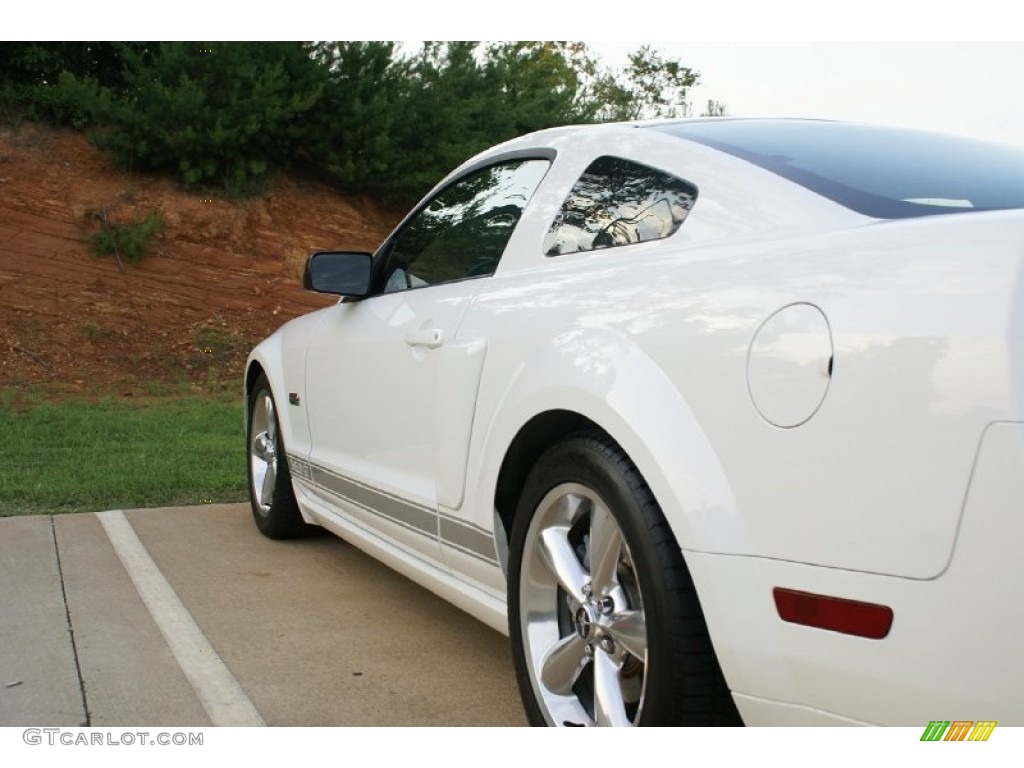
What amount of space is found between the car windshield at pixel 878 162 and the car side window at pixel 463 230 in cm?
58

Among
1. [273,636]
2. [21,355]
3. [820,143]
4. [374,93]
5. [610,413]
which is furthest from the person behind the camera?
[374,93]

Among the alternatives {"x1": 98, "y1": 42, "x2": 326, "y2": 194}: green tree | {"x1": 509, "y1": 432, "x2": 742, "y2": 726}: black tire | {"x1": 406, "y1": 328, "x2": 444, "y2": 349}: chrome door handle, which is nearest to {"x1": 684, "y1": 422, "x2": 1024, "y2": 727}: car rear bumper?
{"x1": 509, "y1": 432, "x2": 742, "y2": 726}: black tire

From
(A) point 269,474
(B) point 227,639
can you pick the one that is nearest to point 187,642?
(B) point 227,639

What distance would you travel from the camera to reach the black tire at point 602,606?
2338 millimetres

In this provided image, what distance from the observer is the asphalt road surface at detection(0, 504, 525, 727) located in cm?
334

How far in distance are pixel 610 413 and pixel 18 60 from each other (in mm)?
16443

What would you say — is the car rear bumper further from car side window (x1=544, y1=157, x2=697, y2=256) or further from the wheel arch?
car side window (x1=544, y1=157, x2=697, y2=256)

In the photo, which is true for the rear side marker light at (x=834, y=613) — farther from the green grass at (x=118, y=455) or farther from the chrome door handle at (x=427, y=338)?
the green grass at (x=118, y=455)

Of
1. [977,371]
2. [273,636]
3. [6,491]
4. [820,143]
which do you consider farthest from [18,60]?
[977,371]

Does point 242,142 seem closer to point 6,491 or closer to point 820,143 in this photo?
point 6,491

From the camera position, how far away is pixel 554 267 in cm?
319

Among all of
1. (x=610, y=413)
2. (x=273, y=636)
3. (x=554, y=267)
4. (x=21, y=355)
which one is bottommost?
A: (x=21, y=355)

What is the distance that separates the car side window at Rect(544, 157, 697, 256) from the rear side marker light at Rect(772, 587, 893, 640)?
42.4 inches

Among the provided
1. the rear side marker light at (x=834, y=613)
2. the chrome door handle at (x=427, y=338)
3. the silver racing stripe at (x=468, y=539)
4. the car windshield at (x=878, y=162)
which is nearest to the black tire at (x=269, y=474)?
the chrome door handle at (x=427, y=338)
